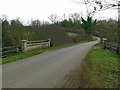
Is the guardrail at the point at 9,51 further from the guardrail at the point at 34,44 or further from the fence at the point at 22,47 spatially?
the guardrail at the point at 34,44

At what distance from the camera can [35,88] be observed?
9.84 metres

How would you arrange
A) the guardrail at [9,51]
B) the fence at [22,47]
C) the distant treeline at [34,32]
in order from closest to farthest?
the distant treeline at [34,32] → the guardrail at [9,51] → the fence at [22,47]

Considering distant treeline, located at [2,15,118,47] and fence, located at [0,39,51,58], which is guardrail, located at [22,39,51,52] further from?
distant treeline, located at [2,15,118,47]

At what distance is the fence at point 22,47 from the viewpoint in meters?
24.6

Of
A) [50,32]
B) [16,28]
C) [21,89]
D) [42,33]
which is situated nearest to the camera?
[21,89]

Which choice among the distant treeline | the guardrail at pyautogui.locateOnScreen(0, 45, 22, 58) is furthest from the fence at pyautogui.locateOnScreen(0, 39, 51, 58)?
the distant treeline

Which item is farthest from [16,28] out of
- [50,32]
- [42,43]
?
[50,32]

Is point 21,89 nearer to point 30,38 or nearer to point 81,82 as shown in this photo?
point 81,82

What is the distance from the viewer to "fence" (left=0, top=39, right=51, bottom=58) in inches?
969

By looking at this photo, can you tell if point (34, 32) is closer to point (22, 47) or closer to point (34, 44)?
point (34, 44)

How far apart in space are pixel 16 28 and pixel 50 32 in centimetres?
1437

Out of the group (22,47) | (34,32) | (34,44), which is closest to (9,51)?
(22,47)

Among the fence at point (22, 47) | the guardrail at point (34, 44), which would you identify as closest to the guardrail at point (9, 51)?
the fence at point (22, 47)

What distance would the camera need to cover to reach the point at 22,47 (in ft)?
95.4
